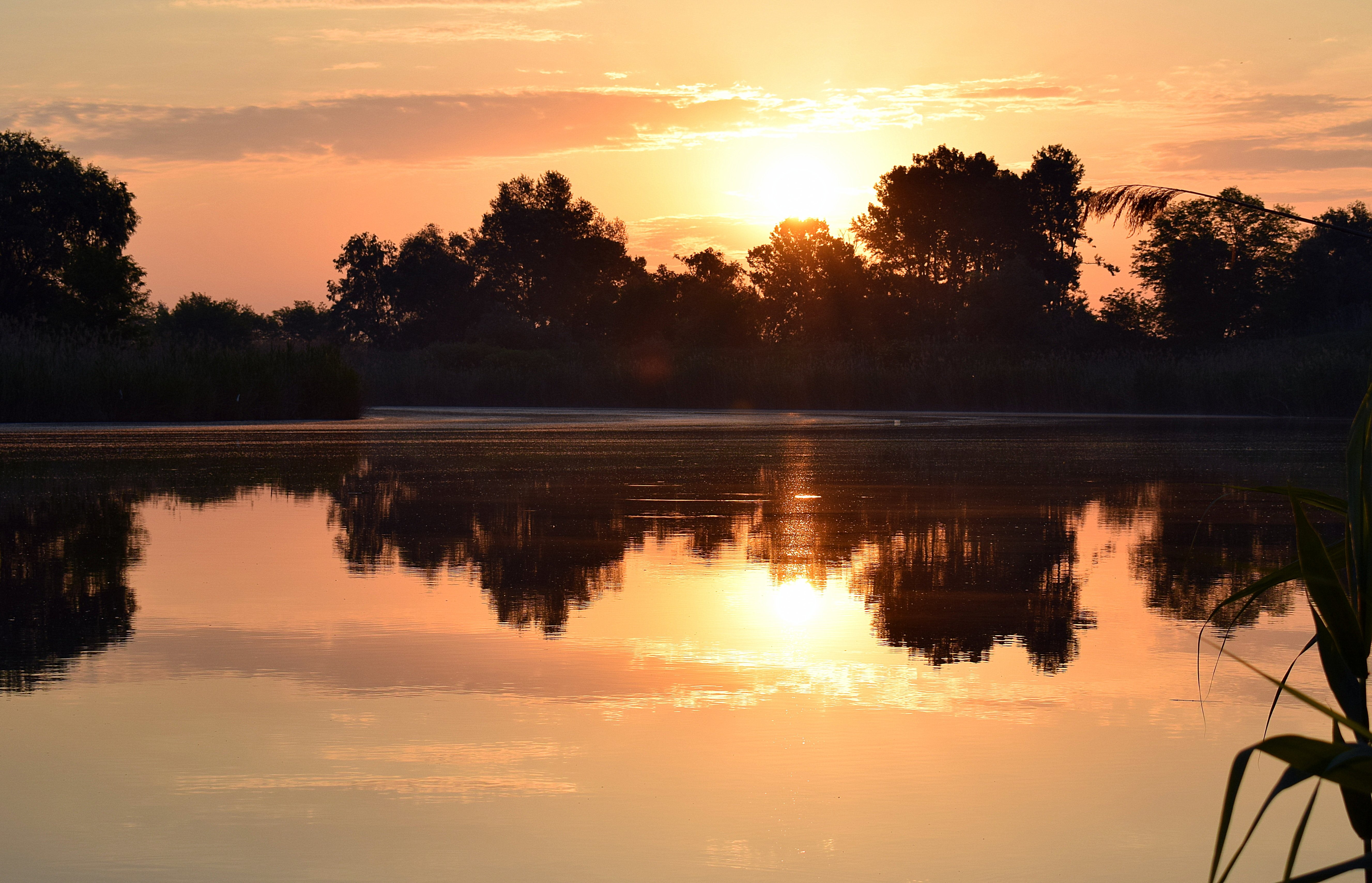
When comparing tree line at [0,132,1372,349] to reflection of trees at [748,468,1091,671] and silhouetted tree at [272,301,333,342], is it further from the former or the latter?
reflection of trees at [748,468,1091,671]

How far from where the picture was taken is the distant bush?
92.2ft

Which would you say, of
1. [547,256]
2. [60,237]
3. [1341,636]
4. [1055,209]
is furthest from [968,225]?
[1341,636]

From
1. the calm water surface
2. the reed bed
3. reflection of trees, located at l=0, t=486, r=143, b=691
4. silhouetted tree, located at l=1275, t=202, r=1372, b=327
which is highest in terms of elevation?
silhouetted tree, located at l=1275, t=202, r=1372, b=327

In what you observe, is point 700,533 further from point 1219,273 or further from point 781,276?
point 781,276

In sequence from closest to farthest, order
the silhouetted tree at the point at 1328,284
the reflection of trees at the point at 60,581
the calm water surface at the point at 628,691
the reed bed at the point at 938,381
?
the calm water surface at the point at 628,691 → the reflection of trees at the point at 60,581 → the reed bed at the point at 938,381 → the silhouetted tree at the point at 1328,284

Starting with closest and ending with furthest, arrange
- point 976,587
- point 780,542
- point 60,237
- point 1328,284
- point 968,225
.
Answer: point 976,587 → point 780,542 → point 60,237 → point 1328,284 → point 968,225

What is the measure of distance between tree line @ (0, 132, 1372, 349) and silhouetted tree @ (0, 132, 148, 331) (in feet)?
0.22

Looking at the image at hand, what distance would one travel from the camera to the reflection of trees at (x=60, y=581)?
205 inches

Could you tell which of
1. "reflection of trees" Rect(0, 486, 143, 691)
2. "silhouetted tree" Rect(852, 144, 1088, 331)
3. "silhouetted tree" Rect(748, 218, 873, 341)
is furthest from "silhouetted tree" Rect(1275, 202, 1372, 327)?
"reflection of trees" Rect(0, 486, 143, 691)

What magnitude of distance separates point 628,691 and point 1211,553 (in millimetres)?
5049

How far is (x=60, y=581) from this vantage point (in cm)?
695

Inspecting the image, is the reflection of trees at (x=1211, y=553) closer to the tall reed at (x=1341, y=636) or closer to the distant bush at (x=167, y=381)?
the tall reed at (x=1341, y=636)

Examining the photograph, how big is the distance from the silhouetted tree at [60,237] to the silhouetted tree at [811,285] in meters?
35.9

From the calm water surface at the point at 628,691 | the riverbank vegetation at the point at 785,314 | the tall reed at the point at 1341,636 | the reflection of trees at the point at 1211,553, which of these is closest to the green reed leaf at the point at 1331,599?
the tall reed at the point at 1341,636
